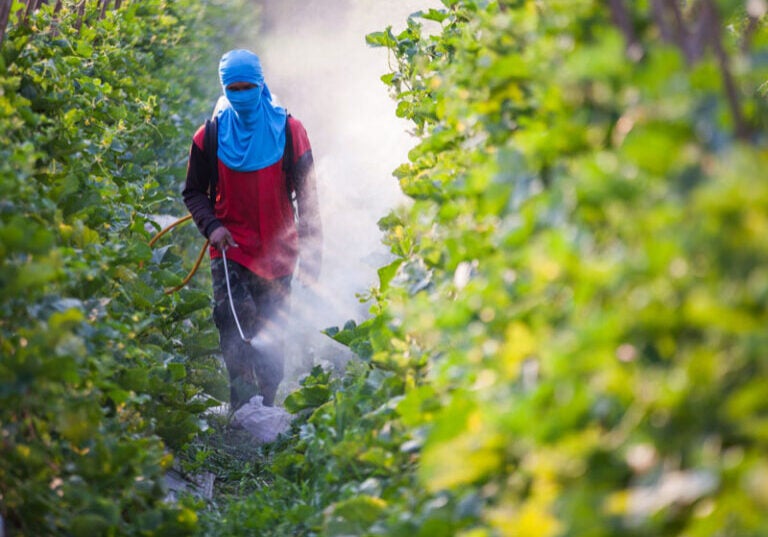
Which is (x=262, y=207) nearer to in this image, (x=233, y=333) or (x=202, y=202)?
(x=202, y=202)

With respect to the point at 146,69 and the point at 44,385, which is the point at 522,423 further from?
the point at 146,69

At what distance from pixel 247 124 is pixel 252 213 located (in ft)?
1.62

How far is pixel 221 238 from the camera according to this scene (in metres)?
5.99

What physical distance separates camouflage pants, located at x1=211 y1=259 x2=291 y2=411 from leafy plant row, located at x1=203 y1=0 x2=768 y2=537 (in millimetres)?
3723

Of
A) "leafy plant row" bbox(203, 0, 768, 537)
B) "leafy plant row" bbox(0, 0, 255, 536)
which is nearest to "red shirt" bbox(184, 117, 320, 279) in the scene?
"leafy plant row" bbox(0, 0, 255, 536)

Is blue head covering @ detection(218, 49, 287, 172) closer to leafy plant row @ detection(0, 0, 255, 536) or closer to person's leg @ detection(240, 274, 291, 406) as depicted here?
leafy plant row @ detection(0, 0, 255, 536)

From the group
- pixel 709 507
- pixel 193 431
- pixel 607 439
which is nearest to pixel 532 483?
pixel 607 439

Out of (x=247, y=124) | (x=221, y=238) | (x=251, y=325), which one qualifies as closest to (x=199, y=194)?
(x=221, y=238)

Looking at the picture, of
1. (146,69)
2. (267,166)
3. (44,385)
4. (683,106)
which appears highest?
(146,69)

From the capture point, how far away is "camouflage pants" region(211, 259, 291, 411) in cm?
607

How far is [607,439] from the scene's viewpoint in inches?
64.5

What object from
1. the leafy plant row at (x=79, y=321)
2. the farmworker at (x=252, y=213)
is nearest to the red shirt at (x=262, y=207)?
the farmworker at (x=252, y=213)

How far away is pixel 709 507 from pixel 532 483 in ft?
1.39

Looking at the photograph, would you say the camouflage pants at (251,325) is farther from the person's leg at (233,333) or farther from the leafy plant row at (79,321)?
the leafy plant row at (79,321)
